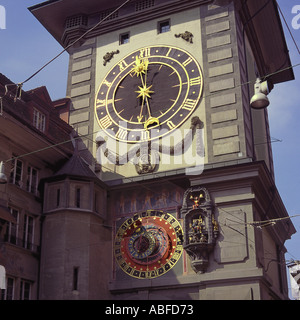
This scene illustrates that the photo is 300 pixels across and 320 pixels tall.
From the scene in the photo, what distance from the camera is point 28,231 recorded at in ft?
86.1

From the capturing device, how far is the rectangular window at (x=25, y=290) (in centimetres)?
2511

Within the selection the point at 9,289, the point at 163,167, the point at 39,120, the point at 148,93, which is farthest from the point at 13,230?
the point at 148,93

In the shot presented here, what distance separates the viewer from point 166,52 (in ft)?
102

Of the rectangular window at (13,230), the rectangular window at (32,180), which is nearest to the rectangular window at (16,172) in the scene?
the rectangular window at (32,180)

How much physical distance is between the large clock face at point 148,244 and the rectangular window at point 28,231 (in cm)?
411

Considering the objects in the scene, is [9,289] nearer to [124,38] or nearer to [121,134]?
[121,134]

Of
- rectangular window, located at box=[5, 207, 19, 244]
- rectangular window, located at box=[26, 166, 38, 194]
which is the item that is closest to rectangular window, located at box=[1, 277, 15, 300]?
rectangular window, located at box=[5, 207, 19, 244]

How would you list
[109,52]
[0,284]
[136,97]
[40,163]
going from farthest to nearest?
[109,52]
[136,97]
[40,163]
[0,284]

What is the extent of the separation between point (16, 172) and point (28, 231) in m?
2.67

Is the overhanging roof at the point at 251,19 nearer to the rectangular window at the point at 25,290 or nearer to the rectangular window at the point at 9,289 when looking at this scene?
the rectangular window at the point at 25,290

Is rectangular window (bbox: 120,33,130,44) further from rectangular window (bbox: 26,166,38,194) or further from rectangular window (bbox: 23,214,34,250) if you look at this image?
rectangular window (bbox: 23,214,34,250)
